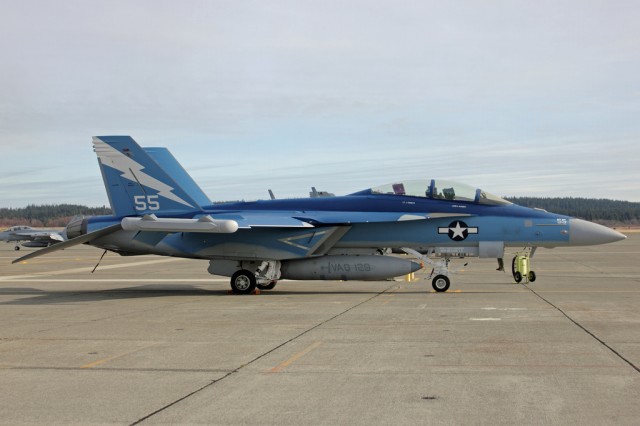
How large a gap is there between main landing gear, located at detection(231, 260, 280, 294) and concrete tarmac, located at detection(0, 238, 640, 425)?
5.13ft

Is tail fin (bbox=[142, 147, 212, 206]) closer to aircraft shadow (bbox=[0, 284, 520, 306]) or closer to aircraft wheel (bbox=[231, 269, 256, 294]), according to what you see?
aircraft shadow (bbox=[0, 284, 520, 306])

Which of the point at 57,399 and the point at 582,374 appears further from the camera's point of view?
the point at 582,374

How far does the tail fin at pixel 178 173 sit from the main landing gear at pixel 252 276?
3.03m

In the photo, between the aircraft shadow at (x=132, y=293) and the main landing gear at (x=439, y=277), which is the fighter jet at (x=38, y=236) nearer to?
the aircraft shadow at (x=132, y=293)

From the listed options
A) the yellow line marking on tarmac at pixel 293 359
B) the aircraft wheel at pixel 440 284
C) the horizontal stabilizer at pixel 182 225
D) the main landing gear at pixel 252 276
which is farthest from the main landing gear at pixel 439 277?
the yellow line marking on tarmac at pixel 293 359

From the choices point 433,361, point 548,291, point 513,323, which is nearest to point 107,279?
point 548,291

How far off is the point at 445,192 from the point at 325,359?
10.5 metres

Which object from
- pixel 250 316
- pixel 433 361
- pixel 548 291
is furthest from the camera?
pixel 548 291

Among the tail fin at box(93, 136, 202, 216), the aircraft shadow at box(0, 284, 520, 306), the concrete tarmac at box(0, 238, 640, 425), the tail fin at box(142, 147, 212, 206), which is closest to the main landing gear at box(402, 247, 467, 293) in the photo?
the aircraft shadow at box(0, 284, 520, 306)

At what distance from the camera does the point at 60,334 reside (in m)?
11.2

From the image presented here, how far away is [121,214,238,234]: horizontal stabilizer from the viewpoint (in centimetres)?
1686

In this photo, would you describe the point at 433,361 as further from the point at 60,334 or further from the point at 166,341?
the point at 60,334

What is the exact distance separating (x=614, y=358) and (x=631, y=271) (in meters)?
18.9

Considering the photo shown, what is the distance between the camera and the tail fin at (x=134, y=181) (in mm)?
19281
